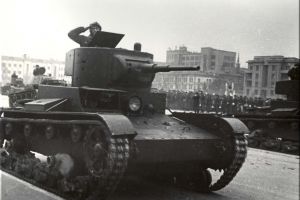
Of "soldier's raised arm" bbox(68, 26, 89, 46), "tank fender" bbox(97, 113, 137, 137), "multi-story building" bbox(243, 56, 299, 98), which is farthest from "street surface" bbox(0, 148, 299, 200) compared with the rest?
"multi-story building" bbox(243, 56, 299, 98)

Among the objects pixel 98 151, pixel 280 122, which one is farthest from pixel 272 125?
pixel 98 151

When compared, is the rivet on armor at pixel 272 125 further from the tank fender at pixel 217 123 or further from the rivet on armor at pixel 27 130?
the rivet on armor at pixel 27 130

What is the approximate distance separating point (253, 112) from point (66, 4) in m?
9.85

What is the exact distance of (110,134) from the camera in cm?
605

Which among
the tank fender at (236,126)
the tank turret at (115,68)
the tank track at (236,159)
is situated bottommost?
the tank track at (236,159)

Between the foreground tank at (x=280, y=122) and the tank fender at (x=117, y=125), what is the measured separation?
8.99m

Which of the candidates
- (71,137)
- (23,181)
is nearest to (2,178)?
(23,181)

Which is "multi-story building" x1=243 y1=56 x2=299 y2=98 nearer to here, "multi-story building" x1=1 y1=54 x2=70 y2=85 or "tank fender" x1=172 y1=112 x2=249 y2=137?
"multi-story building" x1=1 y1=54 x2=70 y2=85

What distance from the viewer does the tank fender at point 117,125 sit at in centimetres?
604

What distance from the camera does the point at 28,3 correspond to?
23.3ft

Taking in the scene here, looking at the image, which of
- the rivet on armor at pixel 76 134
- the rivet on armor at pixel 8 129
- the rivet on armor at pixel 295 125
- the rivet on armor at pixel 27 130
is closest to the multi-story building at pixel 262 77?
the rivet on armor at pixel 295 125

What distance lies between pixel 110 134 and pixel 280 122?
32.1 feet

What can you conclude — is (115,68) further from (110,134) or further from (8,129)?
(8,129)

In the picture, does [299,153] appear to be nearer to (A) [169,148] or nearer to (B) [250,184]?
(B) [250,184]
